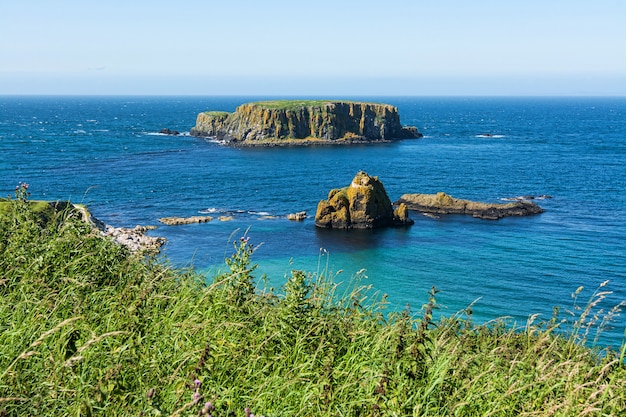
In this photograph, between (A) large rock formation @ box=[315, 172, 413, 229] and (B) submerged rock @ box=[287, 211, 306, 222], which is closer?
(A) large rock formation @ box=[315, 172, 413, 229]

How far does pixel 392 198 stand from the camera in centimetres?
7738

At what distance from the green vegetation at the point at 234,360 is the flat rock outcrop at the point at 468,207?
62607mm

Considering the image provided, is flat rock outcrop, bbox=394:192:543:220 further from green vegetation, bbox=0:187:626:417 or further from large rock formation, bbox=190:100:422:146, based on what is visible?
large rock formation, bbox=190:100:422:146

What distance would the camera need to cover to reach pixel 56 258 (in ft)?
27.0

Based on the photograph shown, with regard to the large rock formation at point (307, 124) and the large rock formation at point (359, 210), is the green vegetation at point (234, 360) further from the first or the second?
the large rock formation at point (307, 124)

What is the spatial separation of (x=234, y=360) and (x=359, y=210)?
5728cm

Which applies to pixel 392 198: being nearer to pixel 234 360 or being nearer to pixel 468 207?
pixel 468 207

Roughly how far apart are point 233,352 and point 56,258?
12.2 feet

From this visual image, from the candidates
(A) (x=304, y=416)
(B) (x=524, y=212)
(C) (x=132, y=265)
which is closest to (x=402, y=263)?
(B) (x=524, y=212)

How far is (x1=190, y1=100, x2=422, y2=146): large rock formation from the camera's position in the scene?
144125 millimetres

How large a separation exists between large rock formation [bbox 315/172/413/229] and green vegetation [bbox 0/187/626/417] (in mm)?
53960

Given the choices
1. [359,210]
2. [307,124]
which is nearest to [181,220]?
[359,210]

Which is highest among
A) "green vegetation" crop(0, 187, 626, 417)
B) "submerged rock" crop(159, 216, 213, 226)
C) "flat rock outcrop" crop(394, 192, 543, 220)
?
"green vegetation" crop(0, 187, 626, 417)

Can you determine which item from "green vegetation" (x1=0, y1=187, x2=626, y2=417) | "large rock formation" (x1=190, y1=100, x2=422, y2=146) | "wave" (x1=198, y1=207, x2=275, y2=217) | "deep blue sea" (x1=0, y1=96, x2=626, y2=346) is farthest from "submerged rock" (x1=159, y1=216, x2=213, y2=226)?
"large rock formation" (x1=190, y1=100, x2=422, y2=146)
